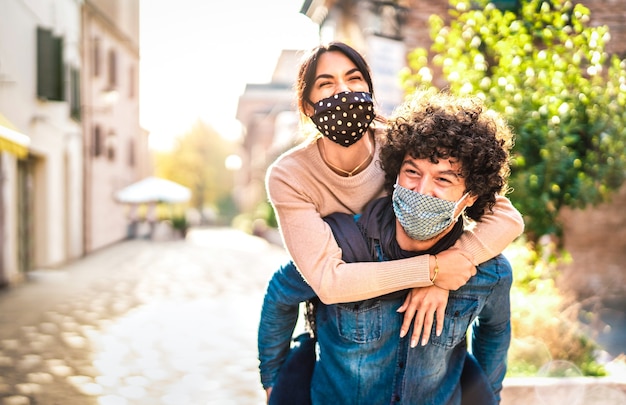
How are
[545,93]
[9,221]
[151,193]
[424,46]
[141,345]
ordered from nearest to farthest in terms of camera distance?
[545,93]
[141,345]
[9,221]
[424,46]
[151,193]

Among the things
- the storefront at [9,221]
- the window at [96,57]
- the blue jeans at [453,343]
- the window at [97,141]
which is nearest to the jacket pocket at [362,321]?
the blue jeans at [453,343]

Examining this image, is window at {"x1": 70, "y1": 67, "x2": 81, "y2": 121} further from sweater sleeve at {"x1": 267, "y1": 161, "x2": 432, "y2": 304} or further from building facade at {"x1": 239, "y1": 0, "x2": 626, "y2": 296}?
sweater sleeve at {"x1": 267, "y1": 161, "x2": 432, "y2": 304}

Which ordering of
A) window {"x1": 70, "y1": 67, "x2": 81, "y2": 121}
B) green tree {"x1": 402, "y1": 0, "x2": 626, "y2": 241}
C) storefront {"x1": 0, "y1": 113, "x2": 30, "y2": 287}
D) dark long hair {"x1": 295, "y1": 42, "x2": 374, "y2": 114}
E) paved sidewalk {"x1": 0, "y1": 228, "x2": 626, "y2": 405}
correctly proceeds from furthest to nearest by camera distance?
1. window {"x1": 70, "y1": 67, "x2": 81, "y2": 121}
2. storefront {"x1": 0, "y1": 113, "x2": 30, "y2": 287}
3. green tree {"x1": 402, "y1": 0, "x2": 626, "y2": 241}
4. paved sidewalk {"x1": 0, "y1": 228, "x2": 626, "y2": 405}
5. dark long hair {"x1": 295, "y1": 42, "x2": 374, "y2": 114}

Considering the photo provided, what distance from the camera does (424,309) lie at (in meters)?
2.05

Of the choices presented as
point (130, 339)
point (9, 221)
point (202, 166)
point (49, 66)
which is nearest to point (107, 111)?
point (49, 66)

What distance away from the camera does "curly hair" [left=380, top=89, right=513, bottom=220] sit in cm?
205

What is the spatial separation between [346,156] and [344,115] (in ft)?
0.63

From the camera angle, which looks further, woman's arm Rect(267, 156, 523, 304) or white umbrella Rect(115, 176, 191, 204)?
white umbrella Rect(115, 176, 191, 204)

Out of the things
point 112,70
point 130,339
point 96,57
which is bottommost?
point 130,339

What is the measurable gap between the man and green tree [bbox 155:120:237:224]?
1825 inches

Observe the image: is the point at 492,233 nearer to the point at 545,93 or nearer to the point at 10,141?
the point at 545,93

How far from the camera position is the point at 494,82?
20.5 feet

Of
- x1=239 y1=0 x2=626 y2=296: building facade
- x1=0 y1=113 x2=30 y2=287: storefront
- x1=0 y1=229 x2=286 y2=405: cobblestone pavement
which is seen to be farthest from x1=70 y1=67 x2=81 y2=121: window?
x1=239 y1=0 x2=626 y2=296: building facade

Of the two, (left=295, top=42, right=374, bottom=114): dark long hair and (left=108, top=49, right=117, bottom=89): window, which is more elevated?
(left=108, top=49, right=117, bottom=89): window
